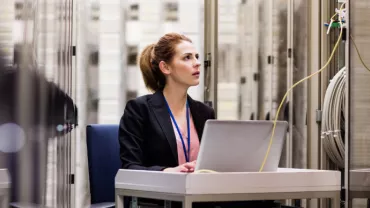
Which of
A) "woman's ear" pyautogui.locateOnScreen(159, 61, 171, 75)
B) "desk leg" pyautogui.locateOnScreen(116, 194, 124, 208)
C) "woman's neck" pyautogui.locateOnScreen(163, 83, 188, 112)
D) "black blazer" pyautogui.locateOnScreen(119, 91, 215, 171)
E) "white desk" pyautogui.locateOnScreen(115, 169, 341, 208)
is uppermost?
"woman's ear" pyautogui.locateOnScreen(159, 61, 171, 75)

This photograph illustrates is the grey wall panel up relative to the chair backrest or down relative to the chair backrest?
up

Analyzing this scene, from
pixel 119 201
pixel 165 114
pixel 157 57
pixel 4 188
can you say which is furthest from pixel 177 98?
pixel 4 188

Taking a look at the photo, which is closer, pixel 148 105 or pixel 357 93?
pixel 148 105

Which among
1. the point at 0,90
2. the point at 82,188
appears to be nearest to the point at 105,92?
the point at 82,188

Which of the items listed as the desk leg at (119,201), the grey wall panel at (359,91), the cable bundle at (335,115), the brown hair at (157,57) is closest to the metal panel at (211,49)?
the cable bundle at (335,115)

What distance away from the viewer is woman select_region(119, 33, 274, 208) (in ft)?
8.41

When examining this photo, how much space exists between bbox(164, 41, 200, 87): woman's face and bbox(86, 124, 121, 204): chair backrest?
16.4 inches

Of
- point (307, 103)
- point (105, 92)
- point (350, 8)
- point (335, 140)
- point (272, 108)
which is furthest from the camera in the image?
point (105, 92)

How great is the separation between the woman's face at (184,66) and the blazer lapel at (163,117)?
0.35 feet

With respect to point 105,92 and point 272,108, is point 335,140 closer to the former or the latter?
point 272,108

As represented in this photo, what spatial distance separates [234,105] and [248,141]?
3381mm

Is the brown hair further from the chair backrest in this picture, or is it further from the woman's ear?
the chair backrest

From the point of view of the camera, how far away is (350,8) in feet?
9.87

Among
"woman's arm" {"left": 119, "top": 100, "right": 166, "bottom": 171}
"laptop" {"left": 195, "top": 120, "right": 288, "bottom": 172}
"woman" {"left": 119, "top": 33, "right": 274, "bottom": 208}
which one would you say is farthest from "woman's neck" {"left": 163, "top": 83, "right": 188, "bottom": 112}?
"laptop" {"left": 195, "top": 120, "right": 288, "bottom": 172}
